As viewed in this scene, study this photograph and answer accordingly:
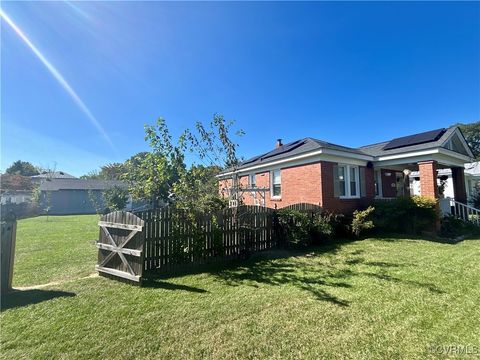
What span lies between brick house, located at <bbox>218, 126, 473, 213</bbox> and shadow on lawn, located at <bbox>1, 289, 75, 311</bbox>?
6096 mm

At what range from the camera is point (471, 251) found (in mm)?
7660

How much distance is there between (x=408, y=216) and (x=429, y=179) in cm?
209

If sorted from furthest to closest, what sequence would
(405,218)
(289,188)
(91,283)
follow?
(289,188) → (405,218) → (91,283)

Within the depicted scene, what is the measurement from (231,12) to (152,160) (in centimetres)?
579

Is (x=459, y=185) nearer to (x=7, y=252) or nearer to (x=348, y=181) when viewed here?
(x=348, y=181)

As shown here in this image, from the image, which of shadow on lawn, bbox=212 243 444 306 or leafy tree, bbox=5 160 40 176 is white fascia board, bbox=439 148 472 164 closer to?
shadow on lawn, bbox=212 243 444 306

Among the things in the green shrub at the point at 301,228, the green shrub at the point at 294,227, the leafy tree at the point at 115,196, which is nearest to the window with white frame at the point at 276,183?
the green shrub at the point at 301,228

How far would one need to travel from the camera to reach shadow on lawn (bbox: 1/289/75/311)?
4.31 meters

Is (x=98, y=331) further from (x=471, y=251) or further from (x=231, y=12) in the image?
(x=471, y=251)

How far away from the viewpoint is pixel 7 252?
4949 millimetres

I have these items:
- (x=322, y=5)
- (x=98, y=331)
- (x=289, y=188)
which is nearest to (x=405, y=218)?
(x=289, y=188)

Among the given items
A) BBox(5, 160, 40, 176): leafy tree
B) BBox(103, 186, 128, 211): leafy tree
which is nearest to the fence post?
BBox(103, 186, 128, 211): leafy tree

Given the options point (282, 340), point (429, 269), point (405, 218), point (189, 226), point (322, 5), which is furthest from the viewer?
point (405, 218)

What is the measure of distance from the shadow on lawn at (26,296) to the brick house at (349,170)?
6096 mm
